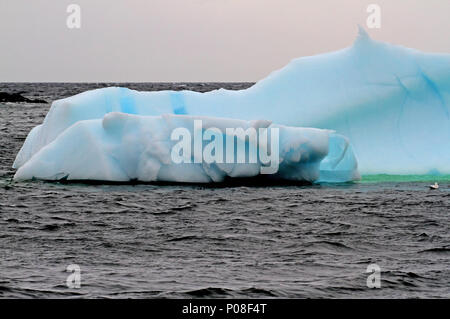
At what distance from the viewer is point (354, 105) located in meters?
17.3

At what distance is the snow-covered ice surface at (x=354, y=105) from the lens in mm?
17109

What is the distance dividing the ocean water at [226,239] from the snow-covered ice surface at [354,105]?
649 millimetres

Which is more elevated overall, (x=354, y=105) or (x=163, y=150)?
(x=354, y=105)

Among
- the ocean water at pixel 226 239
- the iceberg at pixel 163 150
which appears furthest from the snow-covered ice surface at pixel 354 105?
the iceberg at pixel 163 150

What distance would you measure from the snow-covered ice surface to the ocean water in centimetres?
65

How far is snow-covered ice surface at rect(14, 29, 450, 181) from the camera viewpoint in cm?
1711

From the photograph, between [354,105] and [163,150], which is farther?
[354,105]


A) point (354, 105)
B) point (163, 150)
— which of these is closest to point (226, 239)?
point (163, 150)

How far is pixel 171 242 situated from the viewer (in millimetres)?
11164

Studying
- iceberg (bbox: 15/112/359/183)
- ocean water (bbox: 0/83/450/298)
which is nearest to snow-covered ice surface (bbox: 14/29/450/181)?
ocean water (bbox: 0/83/450/298)

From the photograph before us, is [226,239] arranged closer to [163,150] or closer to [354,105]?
[163,150]

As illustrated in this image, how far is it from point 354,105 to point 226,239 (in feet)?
22.0
